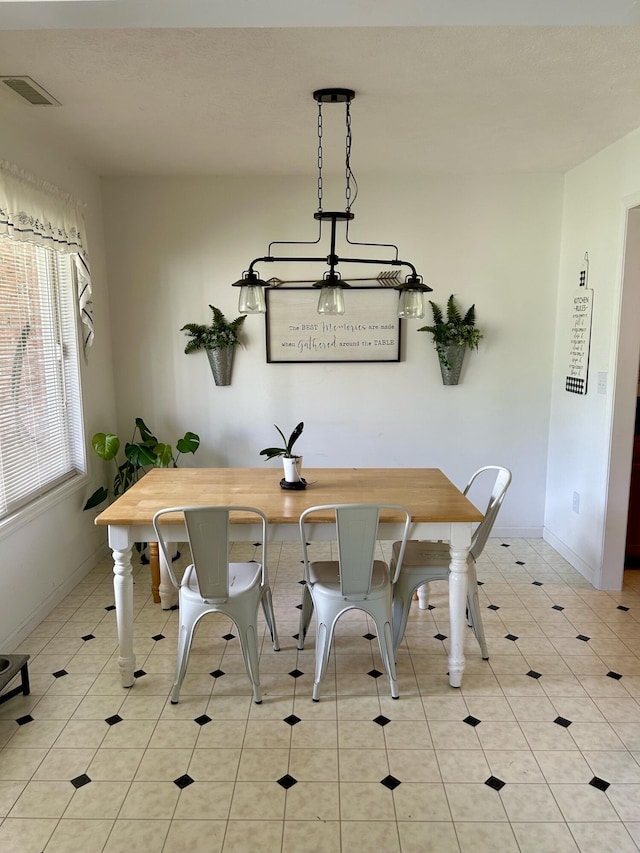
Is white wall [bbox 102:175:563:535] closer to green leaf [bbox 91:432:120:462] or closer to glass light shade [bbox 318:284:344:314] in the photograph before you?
green leaf [bbox 91:432:120:462]

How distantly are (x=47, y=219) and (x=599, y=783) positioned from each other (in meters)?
3.49

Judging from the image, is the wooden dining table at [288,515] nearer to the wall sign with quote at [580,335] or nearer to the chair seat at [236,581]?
the chair seat at [236,581]

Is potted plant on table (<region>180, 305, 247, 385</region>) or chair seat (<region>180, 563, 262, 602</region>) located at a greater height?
potted plant on table (<region>180, 305, 247, 385</region>)

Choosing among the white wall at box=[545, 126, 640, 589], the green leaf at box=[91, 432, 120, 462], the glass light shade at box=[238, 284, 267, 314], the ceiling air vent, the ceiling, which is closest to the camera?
the ceiling

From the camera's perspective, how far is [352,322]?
4215 mm

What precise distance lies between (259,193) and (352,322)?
3.57ft

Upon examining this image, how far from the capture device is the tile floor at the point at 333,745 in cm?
187

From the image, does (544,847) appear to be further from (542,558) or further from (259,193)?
(259,193)

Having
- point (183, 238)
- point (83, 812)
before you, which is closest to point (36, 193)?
point (183, 238)

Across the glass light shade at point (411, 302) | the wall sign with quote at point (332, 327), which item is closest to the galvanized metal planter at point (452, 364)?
the wall sign with quote at point (332, 327)

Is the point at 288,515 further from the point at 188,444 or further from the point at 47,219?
the point at 47,219

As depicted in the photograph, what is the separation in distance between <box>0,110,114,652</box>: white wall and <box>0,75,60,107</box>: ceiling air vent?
0.89 feet

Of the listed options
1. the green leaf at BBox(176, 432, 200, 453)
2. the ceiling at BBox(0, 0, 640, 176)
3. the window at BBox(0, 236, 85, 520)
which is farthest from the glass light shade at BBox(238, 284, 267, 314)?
the green leaf at BBox(176, 432, 200, 453)

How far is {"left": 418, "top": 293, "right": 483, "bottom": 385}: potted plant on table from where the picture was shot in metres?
4.12
